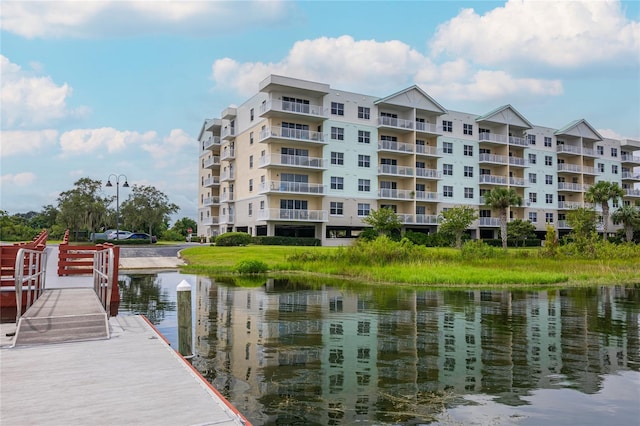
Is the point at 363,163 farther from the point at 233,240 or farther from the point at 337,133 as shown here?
the point at 233,240

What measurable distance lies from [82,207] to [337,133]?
35.7 meters

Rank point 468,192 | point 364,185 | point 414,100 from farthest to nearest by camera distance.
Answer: point 468,192 → point 414,100 → point 364,185

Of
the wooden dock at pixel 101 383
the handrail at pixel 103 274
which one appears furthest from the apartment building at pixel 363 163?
the wooden dock at pixel 101 383

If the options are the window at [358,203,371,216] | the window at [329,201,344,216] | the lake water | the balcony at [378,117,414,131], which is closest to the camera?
the lake water

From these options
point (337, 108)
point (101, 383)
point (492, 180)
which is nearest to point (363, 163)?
point (337, 108)

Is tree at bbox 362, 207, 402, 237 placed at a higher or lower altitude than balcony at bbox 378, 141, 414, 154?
lower

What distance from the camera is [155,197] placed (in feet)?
244

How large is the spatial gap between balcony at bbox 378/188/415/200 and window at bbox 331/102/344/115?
10050mm

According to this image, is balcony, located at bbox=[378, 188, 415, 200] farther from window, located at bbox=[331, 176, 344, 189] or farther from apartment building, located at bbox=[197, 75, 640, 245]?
window, located at bbox=[331, 176, 344, 189]

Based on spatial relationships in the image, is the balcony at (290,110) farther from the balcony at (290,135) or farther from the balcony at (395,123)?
the balcony at (395,123)

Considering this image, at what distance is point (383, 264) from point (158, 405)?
23662 mm

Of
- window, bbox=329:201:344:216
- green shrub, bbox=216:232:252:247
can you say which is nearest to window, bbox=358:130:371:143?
window, bbox=329:201:344:216

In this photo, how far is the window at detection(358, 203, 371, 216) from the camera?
56388mm

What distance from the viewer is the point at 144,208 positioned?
238 ft
